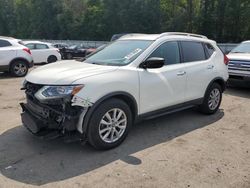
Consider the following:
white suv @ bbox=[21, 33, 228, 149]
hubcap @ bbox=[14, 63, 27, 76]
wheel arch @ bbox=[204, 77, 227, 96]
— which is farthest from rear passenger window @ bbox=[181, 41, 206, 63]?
hubcap @ bbox=[14, 63, 27, 76]

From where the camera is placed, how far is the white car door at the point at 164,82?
5145 millimetres

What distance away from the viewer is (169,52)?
5730 millimetres

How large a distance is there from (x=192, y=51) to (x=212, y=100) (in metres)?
1.22

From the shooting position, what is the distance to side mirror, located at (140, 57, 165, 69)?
5.04m

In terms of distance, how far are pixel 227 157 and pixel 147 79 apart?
1.71 meters

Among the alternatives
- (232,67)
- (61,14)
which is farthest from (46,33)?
(232,67)

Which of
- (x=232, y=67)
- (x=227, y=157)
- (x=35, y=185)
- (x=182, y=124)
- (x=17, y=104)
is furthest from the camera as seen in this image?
(x=232, y=67)

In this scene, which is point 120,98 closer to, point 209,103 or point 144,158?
point 144,158

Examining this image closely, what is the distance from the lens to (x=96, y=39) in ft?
153

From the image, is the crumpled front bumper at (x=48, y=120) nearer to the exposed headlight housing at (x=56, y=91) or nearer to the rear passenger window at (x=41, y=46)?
the exposed headlight housing at (x=56, y=91)

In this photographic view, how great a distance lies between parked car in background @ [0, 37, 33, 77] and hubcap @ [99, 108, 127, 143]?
804 cm

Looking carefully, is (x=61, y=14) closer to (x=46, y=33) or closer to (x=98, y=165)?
(x=46, y=33)

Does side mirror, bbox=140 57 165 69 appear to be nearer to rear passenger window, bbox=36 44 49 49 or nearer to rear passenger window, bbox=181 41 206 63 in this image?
rear passenger window, bbox=181 41 206 63

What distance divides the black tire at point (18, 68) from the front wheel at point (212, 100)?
25.6 feet
